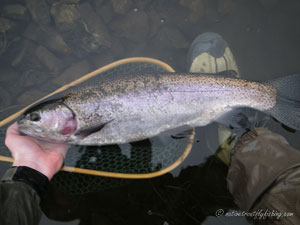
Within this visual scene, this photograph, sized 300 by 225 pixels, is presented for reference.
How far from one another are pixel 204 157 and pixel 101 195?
5.88 feet

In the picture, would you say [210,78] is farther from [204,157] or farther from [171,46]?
[171,46]

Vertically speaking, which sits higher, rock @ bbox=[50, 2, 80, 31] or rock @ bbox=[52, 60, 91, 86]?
rock @ bbox=[50, 2, 80, 31]

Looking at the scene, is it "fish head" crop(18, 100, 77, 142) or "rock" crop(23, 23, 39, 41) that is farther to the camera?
"rock" crop(23, 23, 39, 41)

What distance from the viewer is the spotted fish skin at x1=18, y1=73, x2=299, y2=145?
2412 millimetres

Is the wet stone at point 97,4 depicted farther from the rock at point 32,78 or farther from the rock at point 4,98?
the rock at point 4,98

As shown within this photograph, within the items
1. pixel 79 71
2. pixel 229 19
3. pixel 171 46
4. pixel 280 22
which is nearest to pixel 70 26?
pixel 79 71

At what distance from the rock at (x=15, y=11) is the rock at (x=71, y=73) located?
1384 millimetres

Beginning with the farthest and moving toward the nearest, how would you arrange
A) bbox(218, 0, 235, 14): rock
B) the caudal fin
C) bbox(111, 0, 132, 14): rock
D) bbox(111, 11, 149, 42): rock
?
bbox(218, 0, 235, 14): rock, bbox(111, 11, 149, 42): rock, bbox(111, 0, 132, 14): rock, the caudal fin

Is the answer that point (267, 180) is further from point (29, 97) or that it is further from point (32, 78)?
point (32, 78)

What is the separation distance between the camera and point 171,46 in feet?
15.5

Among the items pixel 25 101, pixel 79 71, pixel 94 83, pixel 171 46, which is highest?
pixel 171 46

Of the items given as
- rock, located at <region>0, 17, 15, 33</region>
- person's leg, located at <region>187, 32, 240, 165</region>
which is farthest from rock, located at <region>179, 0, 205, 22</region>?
rock, located at <region>0, 17, 15, 33</region>

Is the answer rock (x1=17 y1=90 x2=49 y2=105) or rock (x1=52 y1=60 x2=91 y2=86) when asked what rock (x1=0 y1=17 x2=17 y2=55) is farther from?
rock (x1=52 y1=60 x2=91 y2=86)

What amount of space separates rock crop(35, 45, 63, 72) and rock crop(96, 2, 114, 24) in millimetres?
1471
